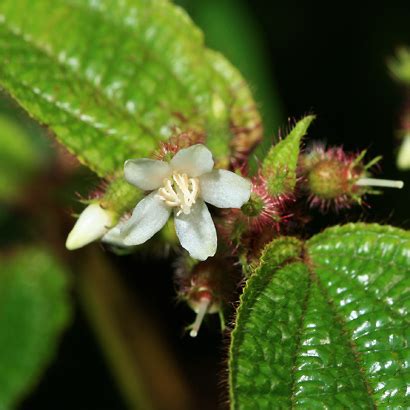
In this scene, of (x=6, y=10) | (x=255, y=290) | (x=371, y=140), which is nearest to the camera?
(x=255, y=290)

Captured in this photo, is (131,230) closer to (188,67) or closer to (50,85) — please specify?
(50,85)

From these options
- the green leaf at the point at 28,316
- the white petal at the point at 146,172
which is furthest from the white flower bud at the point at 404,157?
the green leaf at the point at 28,316

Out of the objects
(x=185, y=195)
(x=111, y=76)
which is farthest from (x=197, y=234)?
(x=111, y=76)

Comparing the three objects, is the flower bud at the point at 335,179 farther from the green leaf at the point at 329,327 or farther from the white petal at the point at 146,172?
the white petal at the point at 146,172

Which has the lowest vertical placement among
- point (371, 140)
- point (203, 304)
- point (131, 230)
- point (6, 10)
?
point (203, 304)

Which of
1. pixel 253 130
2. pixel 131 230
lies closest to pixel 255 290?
pixel 131 230

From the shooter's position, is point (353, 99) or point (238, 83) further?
point (353, 99)

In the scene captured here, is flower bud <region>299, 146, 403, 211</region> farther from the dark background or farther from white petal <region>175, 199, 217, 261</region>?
the dark background

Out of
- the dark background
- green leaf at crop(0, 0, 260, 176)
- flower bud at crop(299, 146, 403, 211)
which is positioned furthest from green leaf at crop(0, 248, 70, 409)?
flower bud at crop(299, 146, 403, 211)

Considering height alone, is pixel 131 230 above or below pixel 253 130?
below
